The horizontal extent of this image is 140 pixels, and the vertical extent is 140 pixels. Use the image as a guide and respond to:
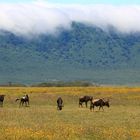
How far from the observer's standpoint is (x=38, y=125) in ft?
95.6

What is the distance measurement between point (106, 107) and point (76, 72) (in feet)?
444

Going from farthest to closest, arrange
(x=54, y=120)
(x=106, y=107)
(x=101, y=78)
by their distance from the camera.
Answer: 1. (x=101, y=78)
2. (x=106, y=107)
3. (x=54, y=120)

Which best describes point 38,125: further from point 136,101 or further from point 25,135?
point 136,101

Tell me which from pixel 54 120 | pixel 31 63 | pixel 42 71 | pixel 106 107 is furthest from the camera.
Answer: pixel 31 63

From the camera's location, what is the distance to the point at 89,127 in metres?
28.2

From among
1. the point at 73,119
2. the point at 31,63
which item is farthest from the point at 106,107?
the point at 31,63

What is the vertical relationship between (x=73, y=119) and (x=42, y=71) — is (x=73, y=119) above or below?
below

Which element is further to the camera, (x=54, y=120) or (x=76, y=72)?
(x=76, y=72)

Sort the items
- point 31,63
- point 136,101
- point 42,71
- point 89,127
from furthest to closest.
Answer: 1. point 31,63
2. point 42,71
3. point 136,101
4. point 89,127

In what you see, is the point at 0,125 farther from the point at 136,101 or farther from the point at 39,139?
the point at 136,101

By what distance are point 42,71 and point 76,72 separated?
10.7 metres

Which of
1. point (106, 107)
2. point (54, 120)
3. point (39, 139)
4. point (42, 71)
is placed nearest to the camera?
point (39, 139)

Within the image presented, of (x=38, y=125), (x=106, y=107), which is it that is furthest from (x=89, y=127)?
(x=106, y=107)

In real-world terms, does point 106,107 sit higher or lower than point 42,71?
lower
